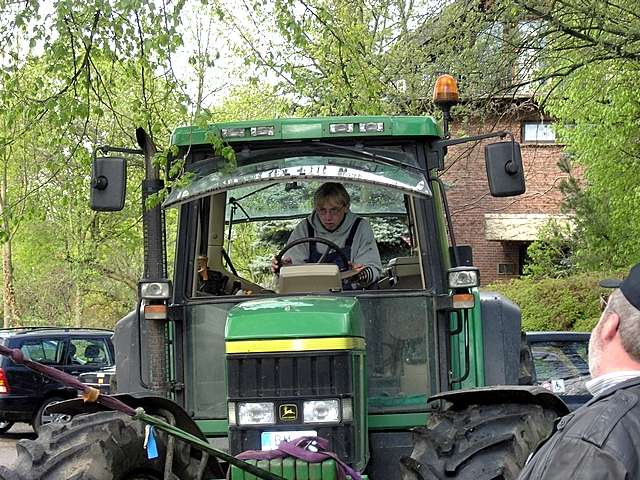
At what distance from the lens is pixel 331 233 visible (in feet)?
22.1

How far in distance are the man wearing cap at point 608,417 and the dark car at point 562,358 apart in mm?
8312

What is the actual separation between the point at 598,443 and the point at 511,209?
31.3 meters

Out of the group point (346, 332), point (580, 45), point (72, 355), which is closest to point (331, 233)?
point (346, 332)

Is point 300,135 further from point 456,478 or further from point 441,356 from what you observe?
point 456,478

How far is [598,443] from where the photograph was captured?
2426 millimetres

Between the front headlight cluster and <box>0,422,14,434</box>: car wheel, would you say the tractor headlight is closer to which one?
the front headlight cluster

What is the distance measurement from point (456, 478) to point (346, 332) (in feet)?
2.90

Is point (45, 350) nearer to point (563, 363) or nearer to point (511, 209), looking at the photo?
point (563, 363)

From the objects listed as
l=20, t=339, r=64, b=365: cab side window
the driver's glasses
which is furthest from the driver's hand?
l=20, t=339, r=64, b=365: cab side window

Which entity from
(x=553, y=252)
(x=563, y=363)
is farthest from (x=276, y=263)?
(x=553, y=252)

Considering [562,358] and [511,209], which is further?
[511,209]

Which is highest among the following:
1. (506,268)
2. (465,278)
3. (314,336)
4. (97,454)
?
(506,268)

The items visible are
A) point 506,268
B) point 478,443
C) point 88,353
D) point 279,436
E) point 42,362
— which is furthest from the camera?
point 506,268

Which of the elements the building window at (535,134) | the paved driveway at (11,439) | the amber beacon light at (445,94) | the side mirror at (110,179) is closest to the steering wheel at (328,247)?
the side mirror at (110,179)
